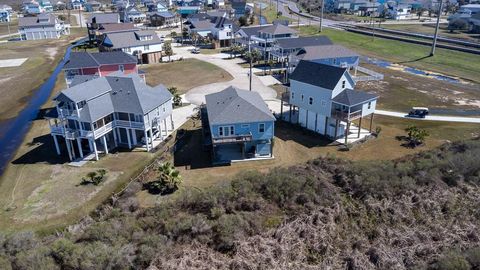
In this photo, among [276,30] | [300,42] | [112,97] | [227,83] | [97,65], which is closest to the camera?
[112,97]

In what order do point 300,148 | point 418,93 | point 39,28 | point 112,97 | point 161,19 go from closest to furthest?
point 300,148, point 112,97, point 418,93, point 39,28, point 161,19

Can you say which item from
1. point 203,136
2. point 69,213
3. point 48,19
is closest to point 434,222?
point 203,136

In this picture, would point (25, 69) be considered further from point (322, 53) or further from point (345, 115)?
point (345, 115)

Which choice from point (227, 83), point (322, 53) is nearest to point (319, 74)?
point (227, 83)

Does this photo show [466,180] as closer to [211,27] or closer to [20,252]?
[20,252]

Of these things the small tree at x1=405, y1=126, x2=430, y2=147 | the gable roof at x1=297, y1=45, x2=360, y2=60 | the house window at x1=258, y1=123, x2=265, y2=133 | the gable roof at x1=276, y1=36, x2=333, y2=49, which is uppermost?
the gable roof at x1=276, y1=36, x2=333, y2=49

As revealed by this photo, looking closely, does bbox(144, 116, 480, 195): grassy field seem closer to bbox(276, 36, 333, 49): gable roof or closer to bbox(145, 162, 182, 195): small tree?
bbox(145, 162, 182, 195): small tree

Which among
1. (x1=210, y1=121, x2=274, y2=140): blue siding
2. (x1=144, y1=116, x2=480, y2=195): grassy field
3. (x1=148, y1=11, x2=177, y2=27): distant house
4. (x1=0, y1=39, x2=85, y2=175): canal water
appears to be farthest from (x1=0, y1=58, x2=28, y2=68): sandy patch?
(x1=210, y1=121, x2=274, y2=140): blue siding
